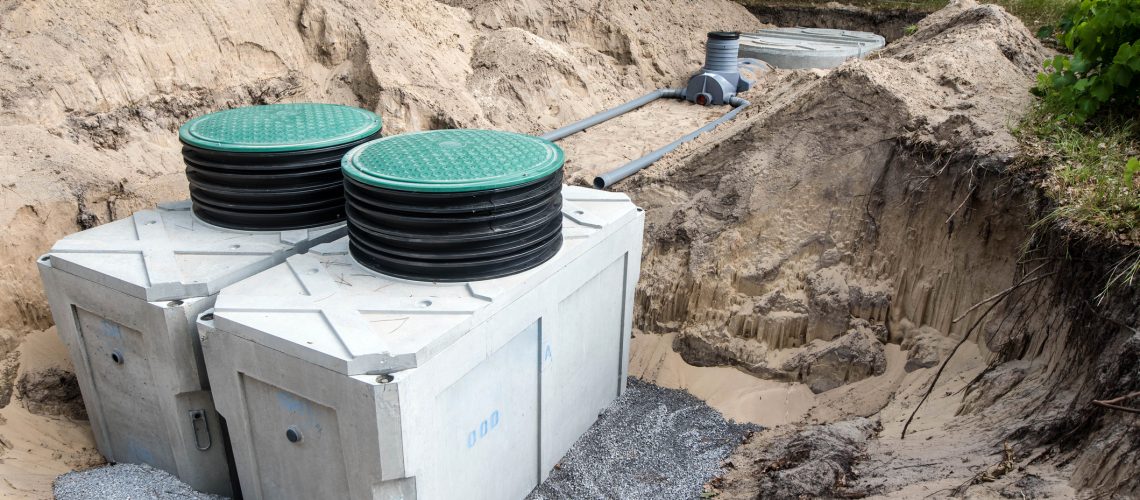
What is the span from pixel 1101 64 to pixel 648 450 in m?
3.92

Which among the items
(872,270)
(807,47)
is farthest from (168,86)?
(807,47)

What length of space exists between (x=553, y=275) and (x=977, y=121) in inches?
132

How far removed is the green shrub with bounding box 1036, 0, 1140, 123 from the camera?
459 centimetres

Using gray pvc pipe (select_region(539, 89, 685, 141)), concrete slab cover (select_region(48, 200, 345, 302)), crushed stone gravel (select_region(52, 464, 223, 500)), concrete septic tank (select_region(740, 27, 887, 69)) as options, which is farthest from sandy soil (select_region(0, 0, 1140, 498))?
concrete septic tank (select_region(740, 27, 887, 69))

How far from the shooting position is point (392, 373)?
3023mm

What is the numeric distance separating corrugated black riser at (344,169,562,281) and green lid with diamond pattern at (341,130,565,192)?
0.15 feet

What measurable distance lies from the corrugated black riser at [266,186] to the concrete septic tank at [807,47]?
28.5 feet

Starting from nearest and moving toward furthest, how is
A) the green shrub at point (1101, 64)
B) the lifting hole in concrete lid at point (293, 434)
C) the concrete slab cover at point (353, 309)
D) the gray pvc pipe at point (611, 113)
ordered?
the concrete slab cover at point (353, 309) → the lifting hole in concrete lid at point (293, 434) → the green shrub at point (1101, 64) → the gray pvc pipe at point (611, 113)

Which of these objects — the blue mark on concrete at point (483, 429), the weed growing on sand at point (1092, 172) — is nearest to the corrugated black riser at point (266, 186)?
the blue mark on concrete at point (483, 429)

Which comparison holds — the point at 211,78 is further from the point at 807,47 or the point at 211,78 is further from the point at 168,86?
the point at 807,47

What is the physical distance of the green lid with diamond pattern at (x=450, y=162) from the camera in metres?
3.52

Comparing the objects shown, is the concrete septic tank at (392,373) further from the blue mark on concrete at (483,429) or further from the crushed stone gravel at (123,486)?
the crushed stone gravel at (123,486)

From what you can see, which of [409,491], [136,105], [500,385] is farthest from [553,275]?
[136,105]

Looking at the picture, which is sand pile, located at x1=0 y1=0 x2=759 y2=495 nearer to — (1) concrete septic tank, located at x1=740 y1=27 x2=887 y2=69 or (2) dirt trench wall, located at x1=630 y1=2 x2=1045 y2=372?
(1) concrete septic tank, located at x1=740 y1=27 x2=887 y2=69
